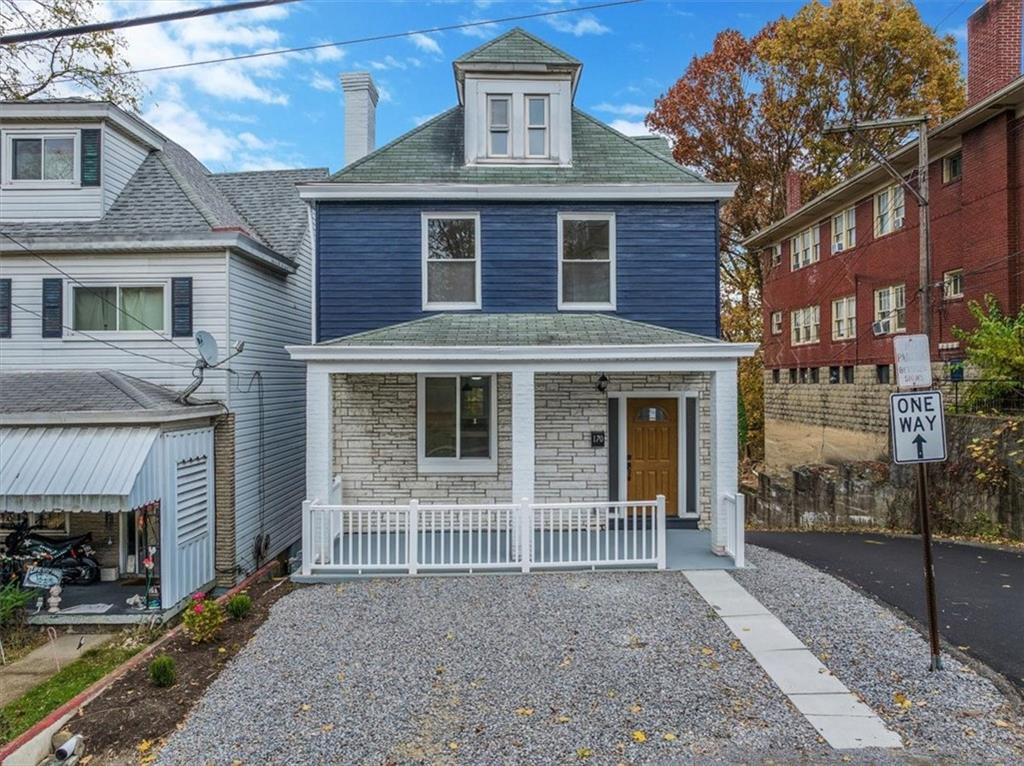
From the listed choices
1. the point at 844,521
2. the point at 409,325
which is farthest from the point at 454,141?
the point at 844,521

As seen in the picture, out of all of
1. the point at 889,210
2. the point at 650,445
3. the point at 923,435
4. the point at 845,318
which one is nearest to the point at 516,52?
the point at 650,445

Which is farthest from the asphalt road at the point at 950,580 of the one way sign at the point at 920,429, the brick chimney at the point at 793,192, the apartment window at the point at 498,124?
the brick chimney at the point at 793,192

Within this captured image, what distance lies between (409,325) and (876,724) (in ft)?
25.5

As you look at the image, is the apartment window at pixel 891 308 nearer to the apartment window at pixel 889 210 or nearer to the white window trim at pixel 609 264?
the apartment window at pixel 889 210

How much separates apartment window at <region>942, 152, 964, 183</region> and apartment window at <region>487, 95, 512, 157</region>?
40.0ft

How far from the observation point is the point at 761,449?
91.0 ft

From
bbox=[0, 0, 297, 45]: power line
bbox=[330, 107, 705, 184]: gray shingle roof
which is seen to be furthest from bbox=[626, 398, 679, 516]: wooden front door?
bbox=[0, 0, 297, 45]: power line

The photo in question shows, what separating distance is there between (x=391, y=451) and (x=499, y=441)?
5.95ft

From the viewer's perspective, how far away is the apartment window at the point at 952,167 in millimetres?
15657

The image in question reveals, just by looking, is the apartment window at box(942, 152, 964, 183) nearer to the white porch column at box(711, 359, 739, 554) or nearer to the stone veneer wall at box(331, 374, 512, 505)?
the white porch column at box(711, 359, 739, 554)

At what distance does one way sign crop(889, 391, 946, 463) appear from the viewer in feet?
17.8

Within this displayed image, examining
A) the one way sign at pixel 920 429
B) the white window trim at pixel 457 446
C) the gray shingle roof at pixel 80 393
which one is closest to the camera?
the one way sign at pixel 920 429

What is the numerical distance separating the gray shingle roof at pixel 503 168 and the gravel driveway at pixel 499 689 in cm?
680

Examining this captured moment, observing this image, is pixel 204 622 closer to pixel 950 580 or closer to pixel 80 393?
pixel 80 393
